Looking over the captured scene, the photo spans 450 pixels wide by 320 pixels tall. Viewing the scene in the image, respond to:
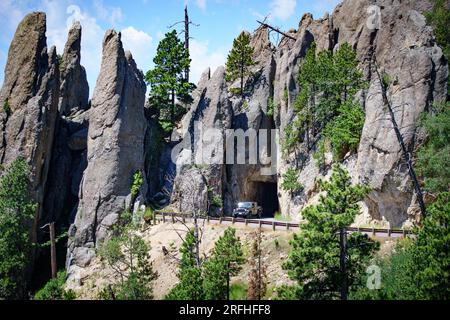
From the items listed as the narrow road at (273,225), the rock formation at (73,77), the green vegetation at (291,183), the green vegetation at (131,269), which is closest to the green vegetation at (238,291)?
the green vegetation at (131,269)

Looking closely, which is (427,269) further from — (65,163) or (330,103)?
(65,163)

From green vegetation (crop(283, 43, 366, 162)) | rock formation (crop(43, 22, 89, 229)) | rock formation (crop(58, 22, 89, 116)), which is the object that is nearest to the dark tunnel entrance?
green vegetation (crop(283, 43, 366, 162))

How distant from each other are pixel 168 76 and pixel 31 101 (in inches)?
594

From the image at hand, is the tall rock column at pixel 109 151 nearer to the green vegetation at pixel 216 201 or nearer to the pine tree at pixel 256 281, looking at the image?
the green vegetation at pixel 216 201

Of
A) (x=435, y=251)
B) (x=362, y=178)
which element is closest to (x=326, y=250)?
(x=435, y=251)

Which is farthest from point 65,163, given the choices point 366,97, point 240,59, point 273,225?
point 366,97

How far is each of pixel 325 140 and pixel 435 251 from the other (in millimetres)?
24957

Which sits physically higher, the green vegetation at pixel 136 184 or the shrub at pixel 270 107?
the shrub at pixel 270 107

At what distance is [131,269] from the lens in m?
32.9

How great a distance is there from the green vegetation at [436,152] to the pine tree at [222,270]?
44.6 ft

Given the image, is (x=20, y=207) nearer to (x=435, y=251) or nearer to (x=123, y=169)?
(x=123, y=169)

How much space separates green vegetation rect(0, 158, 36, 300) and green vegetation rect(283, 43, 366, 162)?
26.9 metres

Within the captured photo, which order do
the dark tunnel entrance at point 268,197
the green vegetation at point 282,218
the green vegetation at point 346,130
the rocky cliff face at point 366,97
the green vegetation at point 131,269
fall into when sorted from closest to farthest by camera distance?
the green vegetation at point 131,269 < the rocky cliff face at point 366,97 < the green vegetation at point 346,130 < the green vegetation at point 282,218 < the dark tunnel entrance at point 268,197

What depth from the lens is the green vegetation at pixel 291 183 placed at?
4484 cm
